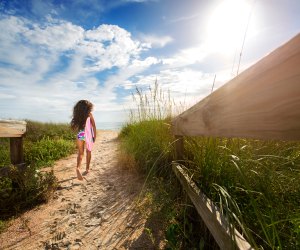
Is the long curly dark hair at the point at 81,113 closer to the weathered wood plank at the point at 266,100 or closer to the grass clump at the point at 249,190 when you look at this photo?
the grass clump at the point at 249,190

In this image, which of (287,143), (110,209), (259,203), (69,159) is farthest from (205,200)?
(69,159)

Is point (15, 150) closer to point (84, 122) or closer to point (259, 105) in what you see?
point (84, 122)

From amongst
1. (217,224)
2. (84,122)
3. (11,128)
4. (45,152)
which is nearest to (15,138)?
(11,128)

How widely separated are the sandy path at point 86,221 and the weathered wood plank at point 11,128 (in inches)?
54.7

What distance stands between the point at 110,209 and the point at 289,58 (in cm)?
342

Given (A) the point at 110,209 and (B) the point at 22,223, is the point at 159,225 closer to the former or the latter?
(A) the point at 110,209

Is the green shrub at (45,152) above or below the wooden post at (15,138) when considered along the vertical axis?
below

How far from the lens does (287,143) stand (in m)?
2.49

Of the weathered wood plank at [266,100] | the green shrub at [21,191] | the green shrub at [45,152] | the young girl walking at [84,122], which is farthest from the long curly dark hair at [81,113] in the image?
the weathered wood plank at [266,100]

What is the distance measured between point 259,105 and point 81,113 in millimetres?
5913

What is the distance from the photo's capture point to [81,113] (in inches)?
253

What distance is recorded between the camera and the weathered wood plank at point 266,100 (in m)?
0.83

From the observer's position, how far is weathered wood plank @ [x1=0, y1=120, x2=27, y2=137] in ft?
13.3

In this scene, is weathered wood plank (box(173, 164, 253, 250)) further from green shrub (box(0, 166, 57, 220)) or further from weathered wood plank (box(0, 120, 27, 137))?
weathered wood plank (box(0, 120, 27, 137))
